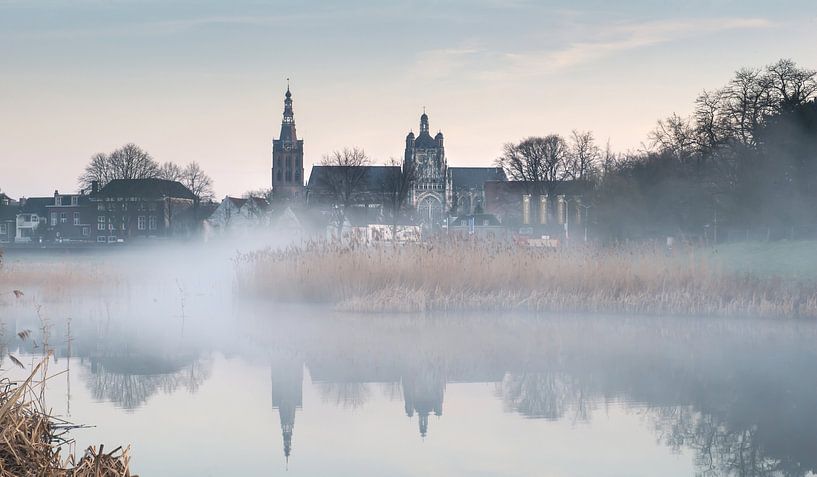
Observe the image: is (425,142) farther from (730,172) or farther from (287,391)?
(287,391)

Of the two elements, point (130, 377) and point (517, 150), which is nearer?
point (130, 377)

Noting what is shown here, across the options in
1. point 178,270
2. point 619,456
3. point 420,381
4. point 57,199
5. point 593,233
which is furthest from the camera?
point 57,199

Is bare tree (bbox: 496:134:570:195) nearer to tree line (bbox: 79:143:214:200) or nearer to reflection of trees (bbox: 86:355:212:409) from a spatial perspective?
tree line (bbox: 79:143:214:200)

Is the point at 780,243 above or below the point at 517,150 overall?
below

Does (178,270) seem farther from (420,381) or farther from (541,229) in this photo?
(541,229)

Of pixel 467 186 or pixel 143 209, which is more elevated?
pixel 467 186

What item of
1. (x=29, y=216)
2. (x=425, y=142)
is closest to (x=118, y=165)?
(x=29, y=216)

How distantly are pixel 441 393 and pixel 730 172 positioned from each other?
38495 millimetres

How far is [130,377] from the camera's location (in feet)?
42.3

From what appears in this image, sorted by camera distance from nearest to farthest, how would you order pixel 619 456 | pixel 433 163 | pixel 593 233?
pixel 619 456, pixel 593 233, pixel 433 163

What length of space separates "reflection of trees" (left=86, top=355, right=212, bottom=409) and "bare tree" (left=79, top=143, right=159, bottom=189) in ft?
221

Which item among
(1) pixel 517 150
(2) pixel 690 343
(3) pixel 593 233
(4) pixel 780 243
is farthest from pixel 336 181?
(2) pixel 690 343

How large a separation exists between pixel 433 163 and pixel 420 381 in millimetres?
131822

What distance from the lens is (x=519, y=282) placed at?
21.7 meters
